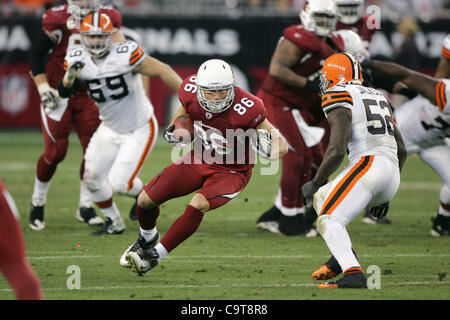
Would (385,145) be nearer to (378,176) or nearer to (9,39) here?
(378,176)

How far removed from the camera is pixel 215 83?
4.98m

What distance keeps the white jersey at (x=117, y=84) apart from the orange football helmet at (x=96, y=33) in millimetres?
104

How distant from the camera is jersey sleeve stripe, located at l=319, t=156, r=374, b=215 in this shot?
4.68 meters

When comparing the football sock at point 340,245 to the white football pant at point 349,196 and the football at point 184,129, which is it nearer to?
the white football pant at point 349,196

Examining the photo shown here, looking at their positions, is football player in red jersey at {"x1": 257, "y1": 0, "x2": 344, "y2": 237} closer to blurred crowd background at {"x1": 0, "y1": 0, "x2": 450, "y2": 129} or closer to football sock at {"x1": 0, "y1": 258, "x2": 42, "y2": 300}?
Result: football sock at {"x1": 0, "y1": 258, "x2": 42, "y2": 300}

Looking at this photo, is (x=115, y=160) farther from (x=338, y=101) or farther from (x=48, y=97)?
(x=338, y=101)

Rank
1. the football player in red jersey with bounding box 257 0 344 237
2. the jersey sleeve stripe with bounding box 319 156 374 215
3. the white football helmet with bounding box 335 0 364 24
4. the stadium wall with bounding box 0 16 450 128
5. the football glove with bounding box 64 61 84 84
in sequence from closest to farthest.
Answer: the jersey sleeve stripe with bounding box 319 156 374 215
the football glove with bounding box 64 61 84 84
the football player in red jersey with bounding box 257 0 344 237
the white football helmet with bounding box 335 0 364 24
the stadium wall with bounding box 0 16 450 128

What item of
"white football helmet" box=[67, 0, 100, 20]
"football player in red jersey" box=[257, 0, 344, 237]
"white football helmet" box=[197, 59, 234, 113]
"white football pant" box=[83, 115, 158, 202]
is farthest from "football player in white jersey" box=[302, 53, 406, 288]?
"white football helmet" box=[67, 0, 100, 20]

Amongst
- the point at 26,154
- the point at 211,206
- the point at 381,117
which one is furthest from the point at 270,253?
the point at 26,154

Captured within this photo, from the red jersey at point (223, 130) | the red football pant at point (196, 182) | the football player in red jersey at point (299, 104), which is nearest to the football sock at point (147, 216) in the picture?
the red football pant at point (196, 182)

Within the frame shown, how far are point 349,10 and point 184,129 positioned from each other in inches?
123

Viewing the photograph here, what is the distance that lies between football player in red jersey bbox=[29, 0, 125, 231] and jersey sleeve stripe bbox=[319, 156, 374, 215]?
276 cm

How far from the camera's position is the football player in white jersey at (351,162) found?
4.61m

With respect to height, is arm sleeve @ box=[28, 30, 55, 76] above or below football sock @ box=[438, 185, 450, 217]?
above
